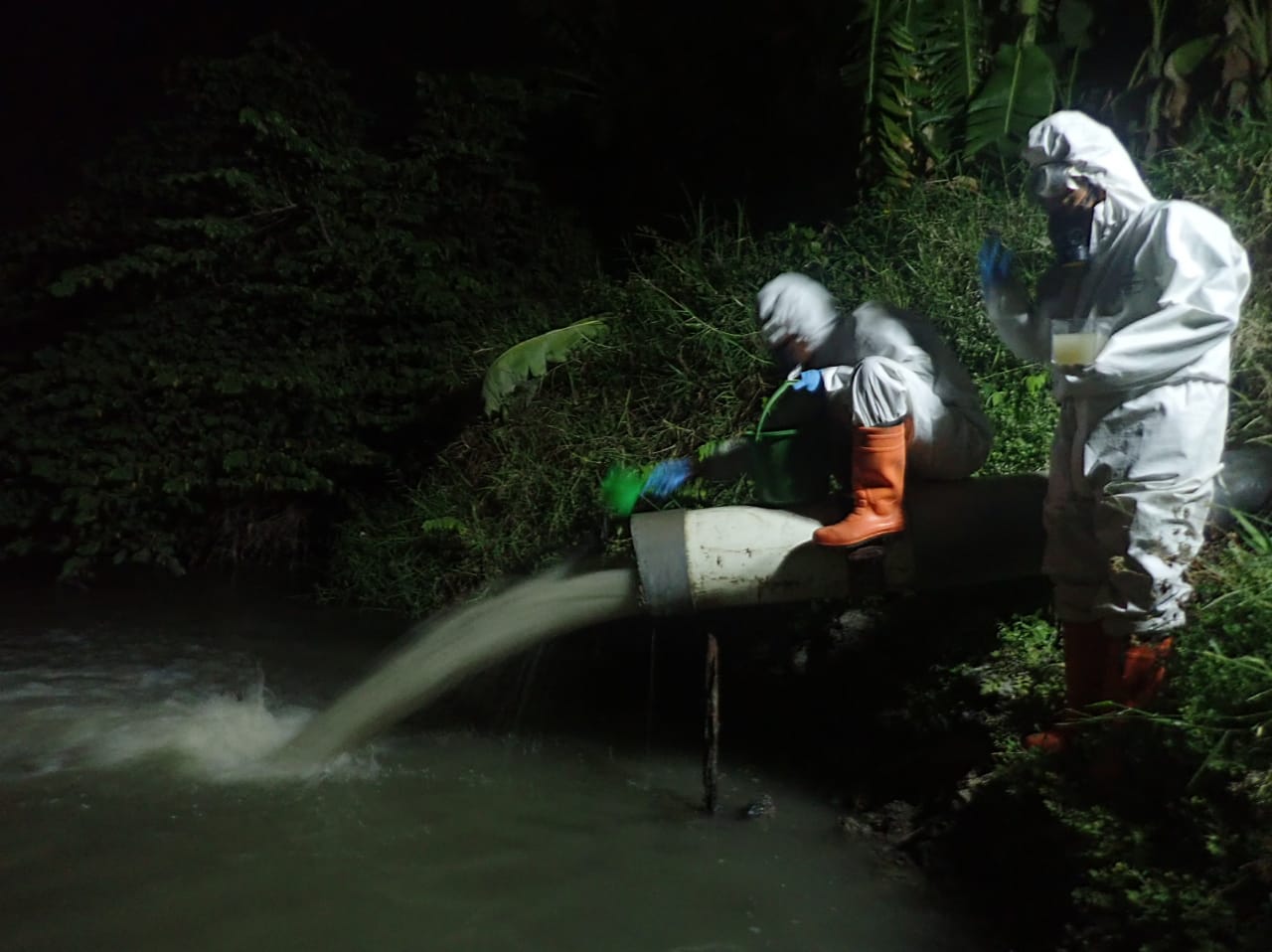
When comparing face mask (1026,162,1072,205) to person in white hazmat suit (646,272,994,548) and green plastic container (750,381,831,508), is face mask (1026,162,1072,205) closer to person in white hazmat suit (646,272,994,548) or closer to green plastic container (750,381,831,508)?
person in white hazmat suit (646,272,994,548)

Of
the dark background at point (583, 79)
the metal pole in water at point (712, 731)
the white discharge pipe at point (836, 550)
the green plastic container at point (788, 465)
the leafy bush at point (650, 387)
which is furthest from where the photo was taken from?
the dark background at point (583, 79)

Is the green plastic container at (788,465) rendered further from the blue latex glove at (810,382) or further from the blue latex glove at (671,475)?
the blue latex glove at (671,475)

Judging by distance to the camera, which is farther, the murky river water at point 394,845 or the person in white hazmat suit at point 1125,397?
the murky river water at point 394,845

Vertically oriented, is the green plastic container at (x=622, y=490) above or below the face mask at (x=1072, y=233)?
below

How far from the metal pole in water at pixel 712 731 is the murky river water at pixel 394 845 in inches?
3.6

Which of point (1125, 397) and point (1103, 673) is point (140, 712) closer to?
point (1103, 673)

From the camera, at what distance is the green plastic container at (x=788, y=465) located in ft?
12.2

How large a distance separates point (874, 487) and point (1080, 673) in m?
0.89

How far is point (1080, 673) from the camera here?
3.27m

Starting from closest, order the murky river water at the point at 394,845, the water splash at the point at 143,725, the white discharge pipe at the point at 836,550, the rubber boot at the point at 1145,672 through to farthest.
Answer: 1. the rubber boot at the point at 1145,672
2. the murky river water at the point at 394,845
3. the white discharge pipe at the point at 836,550
4. the water splash at the point at 143,725

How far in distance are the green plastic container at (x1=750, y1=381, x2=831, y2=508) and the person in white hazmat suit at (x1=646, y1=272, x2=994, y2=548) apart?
0.05m

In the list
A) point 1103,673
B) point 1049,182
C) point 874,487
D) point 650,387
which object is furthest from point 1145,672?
point 650,387

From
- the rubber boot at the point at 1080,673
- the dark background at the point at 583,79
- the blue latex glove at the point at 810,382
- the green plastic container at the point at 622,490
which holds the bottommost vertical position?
the rubber boot at the point at 1080,673

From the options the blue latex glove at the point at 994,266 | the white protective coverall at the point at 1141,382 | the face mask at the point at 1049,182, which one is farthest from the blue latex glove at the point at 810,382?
the face mask at the point at 1049,182
